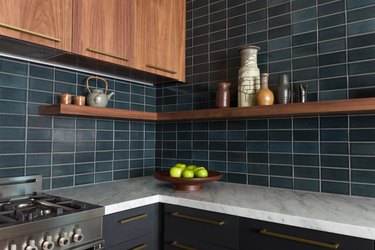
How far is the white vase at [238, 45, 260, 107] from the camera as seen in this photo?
179 centimetres

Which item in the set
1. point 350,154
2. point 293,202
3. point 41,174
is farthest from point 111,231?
point 350,154

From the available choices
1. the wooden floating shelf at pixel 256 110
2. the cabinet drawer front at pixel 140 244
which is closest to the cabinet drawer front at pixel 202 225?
the cabinet drawer front at pixel 140 244

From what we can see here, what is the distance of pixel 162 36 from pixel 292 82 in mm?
951

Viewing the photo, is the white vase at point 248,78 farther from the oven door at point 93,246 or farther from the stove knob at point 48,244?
the stove knob at point 48,244

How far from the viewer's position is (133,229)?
58.7 inches

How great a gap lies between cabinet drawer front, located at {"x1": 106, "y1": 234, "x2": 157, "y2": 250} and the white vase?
97 cm

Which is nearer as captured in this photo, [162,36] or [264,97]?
[264,97]

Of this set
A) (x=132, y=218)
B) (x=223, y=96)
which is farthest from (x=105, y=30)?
(x=132, y=218)

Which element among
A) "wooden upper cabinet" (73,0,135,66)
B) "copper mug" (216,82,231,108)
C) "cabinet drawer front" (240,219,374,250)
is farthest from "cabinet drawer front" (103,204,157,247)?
"wooden upper cabinet" (73,0,135,66)

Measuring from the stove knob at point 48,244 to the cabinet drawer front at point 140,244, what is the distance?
1.06ft

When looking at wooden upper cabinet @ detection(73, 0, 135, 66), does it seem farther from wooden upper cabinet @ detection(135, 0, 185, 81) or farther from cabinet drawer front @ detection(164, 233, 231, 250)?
cabinet drawer front @ detection(164, 233, 231, 250)

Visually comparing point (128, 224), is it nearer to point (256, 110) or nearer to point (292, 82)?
point (256, 110)

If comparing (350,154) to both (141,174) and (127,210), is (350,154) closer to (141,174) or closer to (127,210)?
(127,210)

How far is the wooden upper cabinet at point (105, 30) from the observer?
5.09ft
